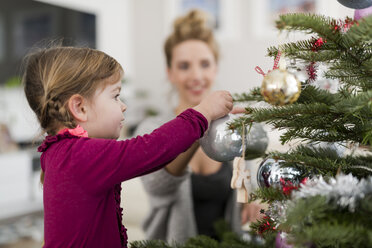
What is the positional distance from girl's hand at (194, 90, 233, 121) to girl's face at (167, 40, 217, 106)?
97 cm

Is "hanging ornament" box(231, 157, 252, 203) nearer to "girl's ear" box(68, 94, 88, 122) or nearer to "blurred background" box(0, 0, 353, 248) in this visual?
"girl's ear" box(68, 94, 88, 122)

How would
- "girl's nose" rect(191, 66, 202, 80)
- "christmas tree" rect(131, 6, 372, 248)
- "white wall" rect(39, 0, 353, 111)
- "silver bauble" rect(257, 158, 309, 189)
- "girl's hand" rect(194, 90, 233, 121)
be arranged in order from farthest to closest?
"white wall" rect(39, 0, 353, 111) < "girl's nose" rect(191, 66, 202, 80) < "girl's hand" rect(194, 90, 233, 121) < "silver bauble" rect(257, 158, 309, 189) < "christmas tree" rect(131, 6, 372, 248)

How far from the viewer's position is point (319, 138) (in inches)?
23.9

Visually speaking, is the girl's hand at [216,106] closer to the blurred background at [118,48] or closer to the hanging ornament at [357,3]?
the hanging ornament at [357,3]

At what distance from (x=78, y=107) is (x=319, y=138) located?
0.44 meters

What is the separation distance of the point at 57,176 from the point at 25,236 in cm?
267

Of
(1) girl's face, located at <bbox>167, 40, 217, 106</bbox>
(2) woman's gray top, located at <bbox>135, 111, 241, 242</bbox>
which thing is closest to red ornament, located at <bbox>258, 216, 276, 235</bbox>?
(2) woman's gray top, located at <bbox>135, 111, 241, 242</bbox>

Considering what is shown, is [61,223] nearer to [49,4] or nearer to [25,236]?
[25,236]

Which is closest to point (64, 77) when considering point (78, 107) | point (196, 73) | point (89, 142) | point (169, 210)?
point (78, 107)

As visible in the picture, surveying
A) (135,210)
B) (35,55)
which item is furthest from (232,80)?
(35,55)

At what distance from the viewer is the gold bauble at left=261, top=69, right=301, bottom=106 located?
1.58 feet

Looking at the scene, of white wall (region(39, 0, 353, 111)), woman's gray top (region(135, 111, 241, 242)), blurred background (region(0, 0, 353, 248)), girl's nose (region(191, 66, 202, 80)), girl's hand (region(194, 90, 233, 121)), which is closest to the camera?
girl's hand (region(194, 90, 233, 121))

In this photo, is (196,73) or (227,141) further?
(196,73)

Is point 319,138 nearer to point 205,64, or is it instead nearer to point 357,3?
point 357,3
